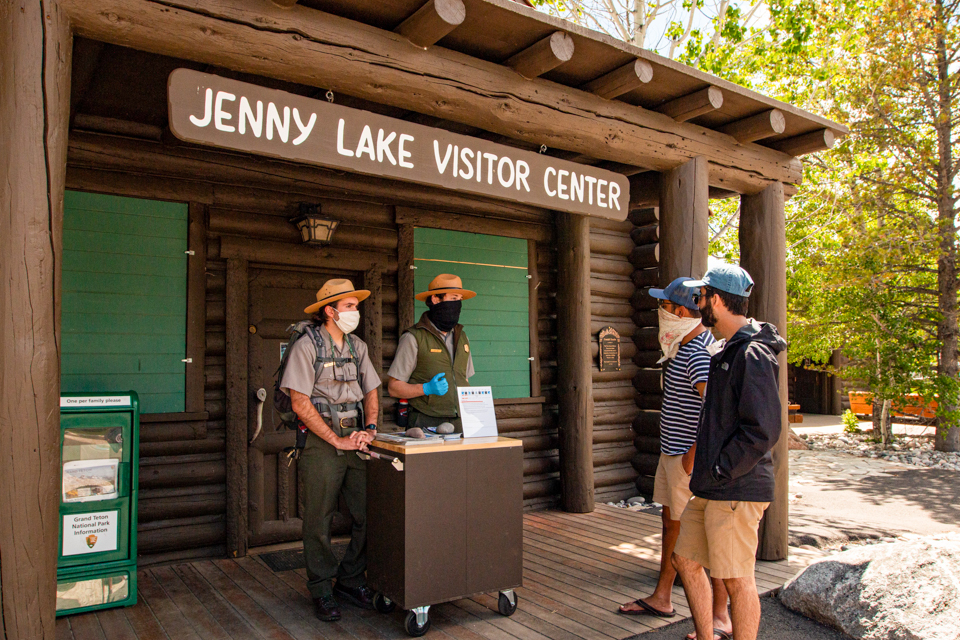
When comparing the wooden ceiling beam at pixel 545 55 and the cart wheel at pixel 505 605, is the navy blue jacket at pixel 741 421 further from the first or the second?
the wooden ceiling beam at pixel 545 55

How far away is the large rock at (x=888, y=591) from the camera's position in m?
3.53

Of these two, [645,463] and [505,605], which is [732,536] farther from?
[645,463]

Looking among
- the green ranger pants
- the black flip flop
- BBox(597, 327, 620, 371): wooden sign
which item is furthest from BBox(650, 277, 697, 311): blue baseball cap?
BBox(597, 327, 620, 371): wooden sign

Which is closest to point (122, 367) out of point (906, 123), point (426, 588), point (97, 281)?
point (97, 281)

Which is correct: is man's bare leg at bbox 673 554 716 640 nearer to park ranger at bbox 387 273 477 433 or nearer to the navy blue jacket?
the navy blue jacket

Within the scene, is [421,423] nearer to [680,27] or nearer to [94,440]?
[94,440]

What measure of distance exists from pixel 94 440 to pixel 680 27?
13.2 metres

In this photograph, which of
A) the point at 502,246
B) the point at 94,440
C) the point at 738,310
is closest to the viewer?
the point at 738,310

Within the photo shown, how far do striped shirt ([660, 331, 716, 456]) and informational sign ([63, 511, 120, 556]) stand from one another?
3.30 metres

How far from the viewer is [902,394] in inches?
456

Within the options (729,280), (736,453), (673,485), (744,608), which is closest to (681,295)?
(729,280)

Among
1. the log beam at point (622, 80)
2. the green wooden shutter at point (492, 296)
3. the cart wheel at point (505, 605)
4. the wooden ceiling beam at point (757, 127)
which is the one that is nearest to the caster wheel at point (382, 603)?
the cart wheel at point (505, 605)

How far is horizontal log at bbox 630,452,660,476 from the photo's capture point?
740 cm

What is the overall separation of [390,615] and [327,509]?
2.33ft
